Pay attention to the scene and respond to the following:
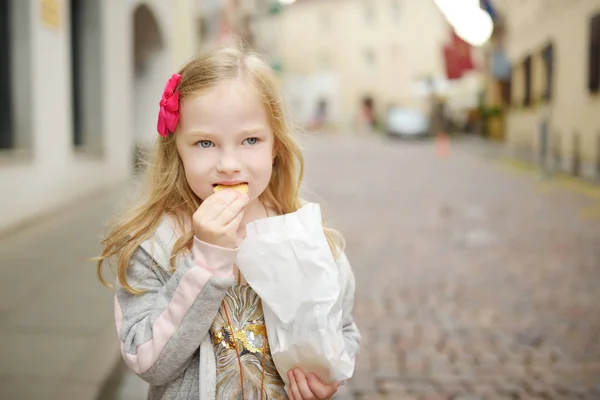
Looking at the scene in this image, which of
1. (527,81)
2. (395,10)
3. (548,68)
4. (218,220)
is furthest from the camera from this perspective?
(395,10)

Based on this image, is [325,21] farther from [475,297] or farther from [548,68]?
[475,297]

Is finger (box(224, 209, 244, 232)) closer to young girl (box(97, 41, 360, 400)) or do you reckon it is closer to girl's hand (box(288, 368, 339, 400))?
young girl (box(97, 41, 360, 400))

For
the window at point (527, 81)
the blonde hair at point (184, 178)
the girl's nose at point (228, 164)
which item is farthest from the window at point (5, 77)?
the window at point (527, 81)

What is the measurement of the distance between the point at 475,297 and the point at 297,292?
3.95m

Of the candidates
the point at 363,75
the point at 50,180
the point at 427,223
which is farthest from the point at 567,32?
the point at 363,75

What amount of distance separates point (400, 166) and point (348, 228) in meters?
10.7

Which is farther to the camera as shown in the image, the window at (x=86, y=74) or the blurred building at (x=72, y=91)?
the window at (x=86, y=74)

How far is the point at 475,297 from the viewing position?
16.9 feet

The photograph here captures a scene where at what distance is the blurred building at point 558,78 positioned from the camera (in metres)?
9.65

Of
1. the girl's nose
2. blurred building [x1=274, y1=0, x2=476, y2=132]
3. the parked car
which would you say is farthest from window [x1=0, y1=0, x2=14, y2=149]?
blurred building [x1=274, y1=0, x2=476, y2=132]

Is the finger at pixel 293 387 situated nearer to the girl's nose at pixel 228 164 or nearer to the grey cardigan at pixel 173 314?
the grey cardigan at pixel 173 314

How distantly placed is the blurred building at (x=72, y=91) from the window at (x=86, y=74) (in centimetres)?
1

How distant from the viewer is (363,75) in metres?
52.5

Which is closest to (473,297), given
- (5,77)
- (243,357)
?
(243,357)
